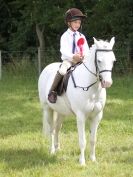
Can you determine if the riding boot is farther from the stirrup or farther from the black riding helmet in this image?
the black riding helmet

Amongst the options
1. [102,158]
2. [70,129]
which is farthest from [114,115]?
[102,158]

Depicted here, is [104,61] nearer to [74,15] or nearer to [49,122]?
[74,15]

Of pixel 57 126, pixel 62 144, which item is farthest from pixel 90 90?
pixel 62 144

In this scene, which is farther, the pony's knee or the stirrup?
the stirrup

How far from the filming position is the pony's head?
21.0 ft

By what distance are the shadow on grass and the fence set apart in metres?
11.7

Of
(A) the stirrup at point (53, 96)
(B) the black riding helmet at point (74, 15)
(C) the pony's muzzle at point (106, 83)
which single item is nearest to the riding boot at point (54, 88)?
(A) the stirrup at point (53, 96)

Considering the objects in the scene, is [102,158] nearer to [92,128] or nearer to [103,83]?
[92,128]

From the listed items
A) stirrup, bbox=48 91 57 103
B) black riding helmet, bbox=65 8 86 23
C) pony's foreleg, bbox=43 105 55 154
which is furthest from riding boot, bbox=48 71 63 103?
black riding helmet, bbox=65 8 86 23

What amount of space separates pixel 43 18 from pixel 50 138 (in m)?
16.3

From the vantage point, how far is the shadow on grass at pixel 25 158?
283 inches

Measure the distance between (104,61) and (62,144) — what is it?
2.51m

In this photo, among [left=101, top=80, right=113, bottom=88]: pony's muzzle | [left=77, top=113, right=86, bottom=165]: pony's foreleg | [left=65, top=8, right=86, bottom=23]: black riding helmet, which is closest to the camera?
[left=101, top=80, right=113, bottom=88]: pony's muzzle

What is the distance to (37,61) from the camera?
2077 centimetres
